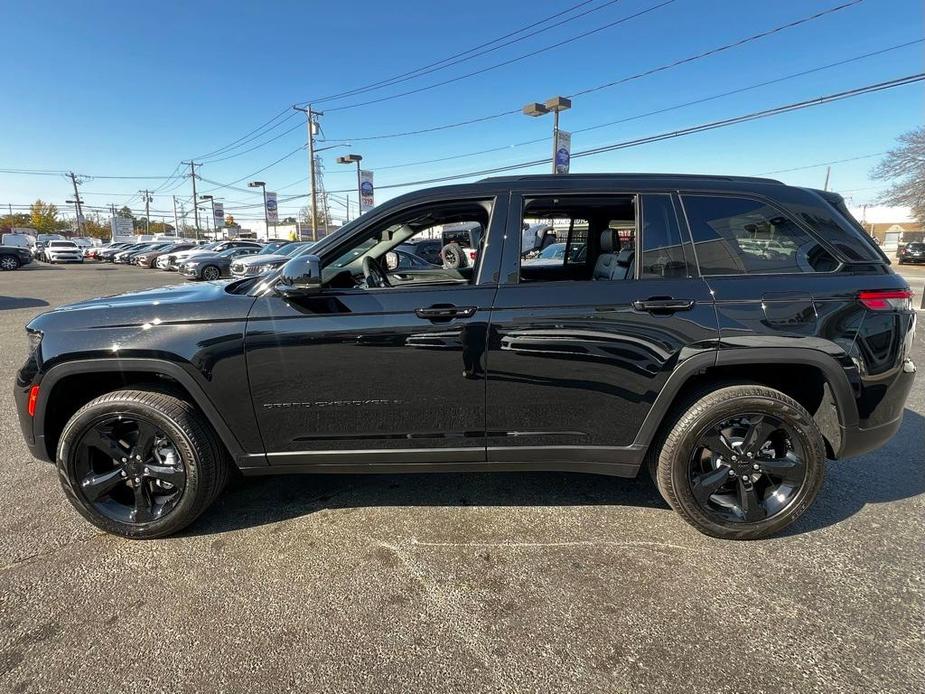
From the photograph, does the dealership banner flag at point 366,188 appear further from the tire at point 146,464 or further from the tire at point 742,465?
the tire at point 742,465

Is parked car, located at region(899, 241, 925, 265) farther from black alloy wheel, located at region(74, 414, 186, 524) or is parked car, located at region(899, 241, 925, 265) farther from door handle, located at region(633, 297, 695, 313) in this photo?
black alloy wheel, located at region(74, 414, 186, 524)

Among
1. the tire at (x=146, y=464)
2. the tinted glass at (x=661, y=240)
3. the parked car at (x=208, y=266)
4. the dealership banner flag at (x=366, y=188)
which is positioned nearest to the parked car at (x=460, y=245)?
the tinted glass at (x=661, y=240)

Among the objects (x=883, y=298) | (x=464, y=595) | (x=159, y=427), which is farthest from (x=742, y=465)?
(x=159, y=427)

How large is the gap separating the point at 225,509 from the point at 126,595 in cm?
75

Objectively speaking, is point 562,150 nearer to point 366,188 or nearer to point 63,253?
point 366,188

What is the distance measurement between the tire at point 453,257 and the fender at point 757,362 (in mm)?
1751

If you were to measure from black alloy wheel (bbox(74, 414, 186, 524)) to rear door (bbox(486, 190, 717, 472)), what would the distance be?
1.74 meters

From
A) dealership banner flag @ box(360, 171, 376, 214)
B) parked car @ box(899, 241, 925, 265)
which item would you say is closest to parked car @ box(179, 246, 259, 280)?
dealership banner flag @ box(360, 171, 376, 214)

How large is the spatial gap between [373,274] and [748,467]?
241cm

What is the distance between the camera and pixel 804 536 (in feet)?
8.84

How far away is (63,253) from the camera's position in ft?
105

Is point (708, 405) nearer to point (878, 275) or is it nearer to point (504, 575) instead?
point (878, 275)

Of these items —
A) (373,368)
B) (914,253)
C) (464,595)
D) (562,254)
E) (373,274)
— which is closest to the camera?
(464,595)

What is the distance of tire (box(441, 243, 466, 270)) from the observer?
377cm
